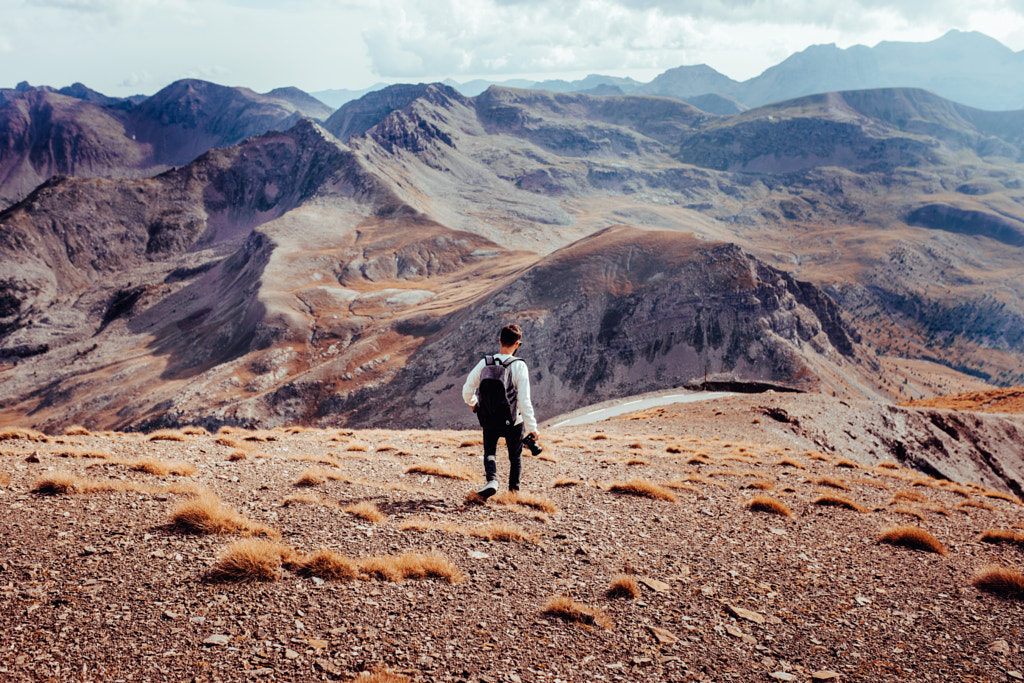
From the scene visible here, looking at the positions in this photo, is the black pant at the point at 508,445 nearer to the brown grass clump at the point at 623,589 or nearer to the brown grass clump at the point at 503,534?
the brown grass clump at the point at 503,534

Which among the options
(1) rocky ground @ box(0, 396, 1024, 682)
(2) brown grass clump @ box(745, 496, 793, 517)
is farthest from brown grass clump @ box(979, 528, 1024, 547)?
(2) brown grass clump @ box(745, 496, 793, 517)

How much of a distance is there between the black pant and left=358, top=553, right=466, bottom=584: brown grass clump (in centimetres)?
243

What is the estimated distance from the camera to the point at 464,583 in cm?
668

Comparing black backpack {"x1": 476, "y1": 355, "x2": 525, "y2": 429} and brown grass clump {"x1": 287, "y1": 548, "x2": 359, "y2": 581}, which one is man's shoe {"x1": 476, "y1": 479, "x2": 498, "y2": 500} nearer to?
black backpack {"x1": 476, "y1": 355, "x2": 525, "y2": 429}

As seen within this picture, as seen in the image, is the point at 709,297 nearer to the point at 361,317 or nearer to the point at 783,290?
the point at 783,290

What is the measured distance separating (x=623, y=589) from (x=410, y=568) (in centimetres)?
274

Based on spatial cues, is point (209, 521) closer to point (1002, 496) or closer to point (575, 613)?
point (575, 613)

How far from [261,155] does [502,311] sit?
485 ft

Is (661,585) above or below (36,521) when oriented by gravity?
below

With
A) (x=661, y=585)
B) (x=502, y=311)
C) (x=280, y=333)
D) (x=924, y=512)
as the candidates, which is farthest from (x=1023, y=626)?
(x=280, y=333)

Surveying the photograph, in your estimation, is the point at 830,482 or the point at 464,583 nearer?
the point at 464,583

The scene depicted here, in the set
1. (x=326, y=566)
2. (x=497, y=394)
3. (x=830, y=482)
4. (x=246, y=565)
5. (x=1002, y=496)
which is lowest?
(x=1002, y=496)

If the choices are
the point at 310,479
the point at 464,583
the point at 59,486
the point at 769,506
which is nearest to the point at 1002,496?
the point at 769,506

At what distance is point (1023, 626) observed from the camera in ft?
22.7
